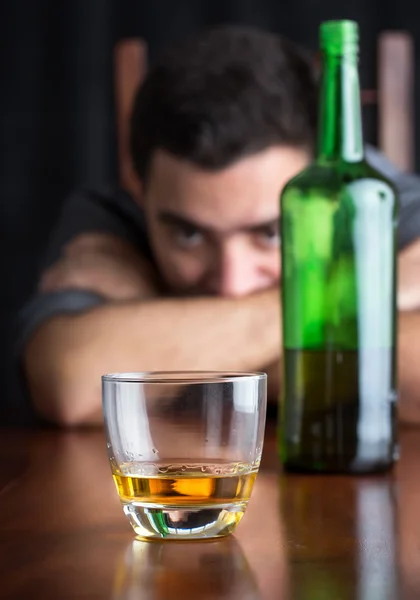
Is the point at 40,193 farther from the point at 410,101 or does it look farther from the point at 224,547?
the point at 224,547

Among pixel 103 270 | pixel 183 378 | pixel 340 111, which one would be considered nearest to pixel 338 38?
pixel 340 111

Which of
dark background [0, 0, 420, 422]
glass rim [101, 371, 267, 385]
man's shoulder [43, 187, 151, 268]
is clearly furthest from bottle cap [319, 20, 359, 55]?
dark background [0, 0, 420, 422]

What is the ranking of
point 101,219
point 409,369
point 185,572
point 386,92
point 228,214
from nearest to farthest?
point 185,572, point 409,369, point 228,214, point 101,219, point 386,92

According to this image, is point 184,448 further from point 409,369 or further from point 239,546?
point 409,369

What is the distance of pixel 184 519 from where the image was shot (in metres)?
0.53

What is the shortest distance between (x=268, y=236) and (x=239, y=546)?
1130 mm

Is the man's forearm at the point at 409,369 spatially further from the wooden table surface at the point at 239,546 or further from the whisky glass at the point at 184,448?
the whisky glass at the point at 184,448

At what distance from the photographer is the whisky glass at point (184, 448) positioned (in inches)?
20.6

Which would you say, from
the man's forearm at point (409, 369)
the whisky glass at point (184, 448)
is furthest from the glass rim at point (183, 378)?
the man's forearm at point (409, 369)

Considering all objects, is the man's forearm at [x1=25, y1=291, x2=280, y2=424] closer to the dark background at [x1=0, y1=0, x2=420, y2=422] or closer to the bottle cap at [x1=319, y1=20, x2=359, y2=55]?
the bottle cap at [x1=319, y1=20, x2=359, y2=55]

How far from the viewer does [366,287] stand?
0.80 meters

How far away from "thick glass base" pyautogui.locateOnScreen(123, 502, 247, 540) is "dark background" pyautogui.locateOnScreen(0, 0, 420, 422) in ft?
7.29

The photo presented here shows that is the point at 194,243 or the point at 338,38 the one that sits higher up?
the point at 338,38

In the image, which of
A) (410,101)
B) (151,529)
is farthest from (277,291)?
(410,101)
